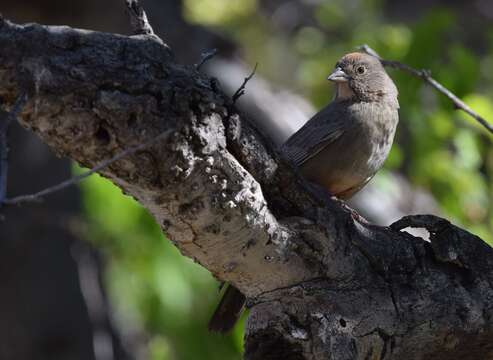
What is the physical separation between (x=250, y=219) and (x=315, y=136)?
2.28 meters

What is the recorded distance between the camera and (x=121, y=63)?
9.34 ft

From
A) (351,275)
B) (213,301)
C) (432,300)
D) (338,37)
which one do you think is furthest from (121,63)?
(338,37)

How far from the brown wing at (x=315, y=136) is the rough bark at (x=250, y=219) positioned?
1507mm

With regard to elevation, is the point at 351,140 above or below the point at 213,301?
above

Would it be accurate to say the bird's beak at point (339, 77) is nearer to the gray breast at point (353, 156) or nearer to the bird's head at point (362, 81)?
the bird's head at point (362, 81)

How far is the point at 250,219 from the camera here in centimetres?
324

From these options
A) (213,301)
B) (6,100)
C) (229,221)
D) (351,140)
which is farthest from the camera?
(213,301)

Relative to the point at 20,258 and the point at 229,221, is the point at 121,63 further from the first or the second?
the point at 20,258

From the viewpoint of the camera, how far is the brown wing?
545 cm

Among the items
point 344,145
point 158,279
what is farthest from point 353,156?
point 158,279

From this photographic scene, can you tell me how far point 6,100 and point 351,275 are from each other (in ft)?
5.17

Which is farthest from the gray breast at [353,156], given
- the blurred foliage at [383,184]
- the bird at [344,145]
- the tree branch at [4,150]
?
the tree branch at [4,150]

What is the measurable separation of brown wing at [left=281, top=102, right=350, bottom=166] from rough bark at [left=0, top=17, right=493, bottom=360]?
151 cm

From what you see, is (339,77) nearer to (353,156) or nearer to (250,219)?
(353,156)
